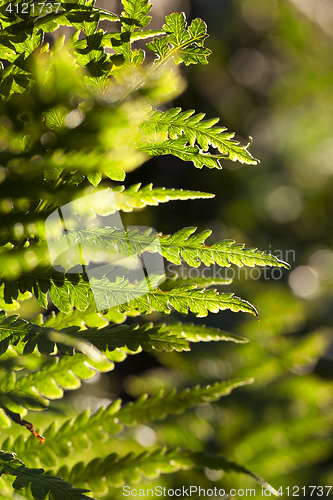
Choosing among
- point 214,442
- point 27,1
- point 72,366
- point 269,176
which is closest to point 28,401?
point 72,366

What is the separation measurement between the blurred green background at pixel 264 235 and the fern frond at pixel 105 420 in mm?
448

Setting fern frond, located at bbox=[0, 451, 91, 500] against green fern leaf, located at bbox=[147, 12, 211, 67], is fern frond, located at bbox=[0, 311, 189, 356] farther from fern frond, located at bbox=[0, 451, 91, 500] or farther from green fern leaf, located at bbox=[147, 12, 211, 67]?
green fern leaf, located at bbox=[147, 12, 211, 67]

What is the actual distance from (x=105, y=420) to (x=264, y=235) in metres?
2.95

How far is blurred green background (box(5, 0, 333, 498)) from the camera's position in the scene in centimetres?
148

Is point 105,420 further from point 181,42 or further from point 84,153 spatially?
point 181,42

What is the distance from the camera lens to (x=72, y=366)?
626 millimetres

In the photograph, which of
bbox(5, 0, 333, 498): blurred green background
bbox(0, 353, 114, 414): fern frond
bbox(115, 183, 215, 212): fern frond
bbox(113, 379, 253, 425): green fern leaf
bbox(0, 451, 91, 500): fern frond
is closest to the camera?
bbox(0, 451, 91, 500): fern frond

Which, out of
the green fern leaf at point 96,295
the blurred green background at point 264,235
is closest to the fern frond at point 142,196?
the green fern leaf at point 96,295

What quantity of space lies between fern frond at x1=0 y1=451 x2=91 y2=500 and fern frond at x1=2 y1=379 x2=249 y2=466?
28 centimetres

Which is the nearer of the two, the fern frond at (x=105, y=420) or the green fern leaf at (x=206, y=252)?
the green fern leaf at (x=206, y=252)

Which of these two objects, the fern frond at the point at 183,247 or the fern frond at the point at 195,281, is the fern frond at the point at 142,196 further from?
the fern frond at the point at 195,281

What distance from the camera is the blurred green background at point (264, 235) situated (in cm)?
148

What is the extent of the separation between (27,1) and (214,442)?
1.56 metres

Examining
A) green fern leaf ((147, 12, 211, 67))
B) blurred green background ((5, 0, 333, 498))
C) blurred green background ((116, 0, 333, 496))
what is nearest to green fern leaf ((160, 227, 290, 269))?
green fern leaf ((147, 12, 211, 67))
